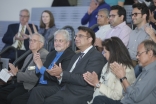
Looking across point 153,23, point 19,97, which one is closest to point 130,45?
point 153,23

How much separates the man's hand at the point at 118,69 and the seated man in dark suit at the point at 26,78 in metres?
1.56

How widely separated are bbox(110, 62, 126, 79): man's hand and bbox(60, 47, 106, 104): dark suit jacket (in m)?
0.38

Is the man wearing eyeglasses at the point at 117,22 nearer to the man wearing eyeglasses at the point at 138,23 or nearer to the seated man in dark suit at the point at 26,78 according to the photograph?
the man wearing eyeglasses at the point at 138,23

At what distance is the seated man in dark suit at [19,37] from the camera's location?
6.41m

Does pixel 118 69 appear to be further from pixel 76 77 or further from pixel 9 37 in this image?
pixel 9 37

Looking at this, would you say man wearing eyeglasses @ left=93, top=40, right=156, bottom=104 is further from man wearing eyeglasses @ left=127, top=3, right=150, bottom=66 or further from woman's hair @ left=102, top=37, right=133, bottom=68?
man wearing eyeglasses @ left=127, top=3, right=150, bottom=66

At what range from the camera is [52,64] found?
457cm

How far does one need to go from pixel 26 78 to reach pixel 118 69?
1707 millimetres

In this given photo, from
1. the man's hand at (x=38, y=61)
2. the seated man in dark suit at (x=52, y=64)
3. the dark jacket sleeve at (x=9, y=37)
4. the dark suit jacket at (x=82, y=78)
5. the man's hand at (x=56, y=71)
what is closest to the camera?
the dark suit jacket at (x=82, y=78)

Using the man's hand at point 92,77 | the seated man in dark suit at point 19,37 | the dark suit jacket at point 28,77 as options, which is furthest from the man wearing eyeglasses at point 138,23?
the seated man in dark suit at point 19,37

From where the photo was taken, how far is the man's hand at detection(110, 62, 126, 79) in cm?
348

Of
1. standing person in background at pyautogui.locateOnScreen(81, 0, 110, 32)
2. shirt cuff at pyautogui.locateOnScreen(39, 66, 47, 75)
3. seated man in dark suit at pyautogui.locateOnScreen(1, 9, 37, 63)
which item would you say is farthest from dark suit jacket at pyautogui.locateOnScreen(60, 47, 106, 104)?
seated man in dark suit at pyautogui.locateOnScreen(1, 9, 37, 63)

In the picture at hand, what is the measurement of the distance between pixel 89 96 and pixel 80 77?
0.79 ft

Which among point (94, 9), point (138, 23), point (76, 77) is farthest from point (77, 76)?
point (94, 9)
